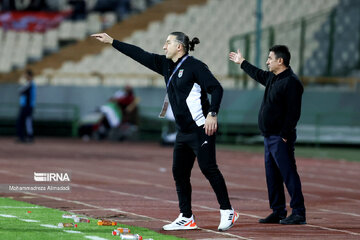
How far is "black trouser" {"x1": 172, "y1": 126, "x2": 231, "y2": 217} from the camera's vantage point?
374 inches

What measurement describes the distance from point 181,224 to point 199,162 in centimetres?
68

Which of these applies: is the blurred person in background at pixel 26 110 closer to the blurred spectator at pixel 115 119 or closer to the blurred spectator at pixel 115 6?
the blurred spectator at pixel 115 119

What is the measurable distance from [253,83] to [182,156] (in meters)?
21.1

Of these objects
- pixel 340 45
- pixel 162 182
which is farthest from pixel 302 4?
pixel 162 182

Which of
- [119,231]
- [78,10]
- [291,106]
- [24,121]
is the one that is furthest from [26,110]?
[119,231]

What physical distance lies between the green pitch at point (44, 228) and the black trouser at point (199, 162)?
2.15 feet

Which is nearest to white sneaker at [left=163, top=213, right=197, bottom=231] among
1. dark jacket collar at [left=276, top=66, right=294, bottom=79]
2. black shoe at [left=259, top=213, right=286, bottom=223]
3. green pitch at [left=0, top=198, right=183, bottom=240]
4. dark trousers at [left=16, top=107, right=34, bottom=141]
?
green pitch at [left=0, top=198, right=183, bottom=240]

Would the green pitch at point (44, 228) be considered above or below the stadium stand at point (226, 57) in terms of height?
below

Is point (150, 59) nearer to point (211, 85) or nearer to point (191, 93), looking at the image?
point (191, 93)

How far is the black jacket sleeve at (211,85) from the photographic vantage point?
368 inches

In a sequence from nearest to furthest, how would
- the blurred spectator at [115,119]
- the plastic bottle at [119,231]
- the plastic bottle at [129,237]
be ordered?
the plastic bottle at [129,237], the plastic bottle at [119,231], the blurred spectator at [115,119]

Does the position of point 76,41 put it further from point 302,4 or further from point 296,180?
point 296,180

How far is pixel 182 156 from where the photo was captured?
9.70m

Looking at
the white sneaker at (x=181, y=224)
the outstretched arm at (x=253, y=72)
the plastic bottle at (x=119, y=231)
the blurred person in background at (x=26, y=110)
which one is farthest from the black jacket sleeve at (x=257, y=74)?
the blurred person in background at (x=26, y=110)
